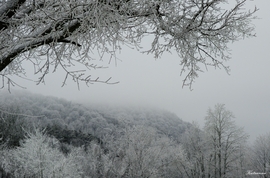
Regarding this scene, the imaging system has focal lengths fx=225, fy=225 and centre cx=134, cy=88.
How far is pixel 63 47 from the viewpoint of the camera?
3637 millimetres

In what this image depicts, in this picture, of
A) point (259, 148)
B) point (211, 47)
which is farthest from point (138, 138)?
point (211, 47)

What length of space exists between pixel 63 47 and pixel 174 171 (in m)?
37.7

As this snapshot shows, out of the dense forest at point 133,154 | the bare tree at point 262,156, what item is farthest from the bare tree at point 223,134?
the bare tree at point 262,156

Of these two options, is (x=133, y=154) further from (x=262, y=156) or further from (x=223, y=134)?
(x=262, y=156)

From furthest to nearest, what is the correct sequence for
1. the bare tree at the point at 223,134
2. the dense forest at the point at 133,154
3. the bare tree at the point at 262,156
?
the bare tree at the point at 262,156 < the bare tree at the point at 223,134 < the dense forest at the point at 133,154

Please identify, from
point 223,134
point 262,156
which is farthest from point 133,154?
point 262,156

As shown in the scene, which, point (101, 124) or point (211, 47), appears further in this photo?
point (101, 124)

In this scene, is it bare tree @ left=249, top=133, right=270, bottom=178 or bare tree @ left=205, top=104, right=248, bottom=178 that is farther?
bare tree @ left=249, top=133, right=270, bottom=178

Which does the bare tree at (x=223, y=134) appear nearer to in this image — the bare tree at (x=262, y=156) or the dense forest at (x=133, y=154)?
the dense forest at (x=133, y=154)

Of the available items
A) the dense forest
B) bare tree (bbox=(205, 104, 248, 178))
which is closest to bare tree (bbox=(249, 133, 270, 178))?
the dense forest

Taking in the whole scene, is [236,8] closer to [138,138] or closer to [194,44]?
[194,44]

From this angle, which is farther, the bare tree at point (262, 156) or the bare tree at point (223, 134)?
the bare tree at point (262, 156)

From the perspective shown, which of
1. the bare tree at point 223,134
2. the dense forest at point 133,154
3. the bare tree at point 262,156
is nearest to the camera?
the dense forest at point 133,154

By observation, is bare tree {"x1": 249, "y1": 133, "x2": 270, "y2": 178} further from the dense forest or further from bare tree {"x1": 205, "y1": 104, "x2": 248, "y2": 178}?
bare tree {"x1": 205, "y1": 104, "x2": 248, "y2": 178}
